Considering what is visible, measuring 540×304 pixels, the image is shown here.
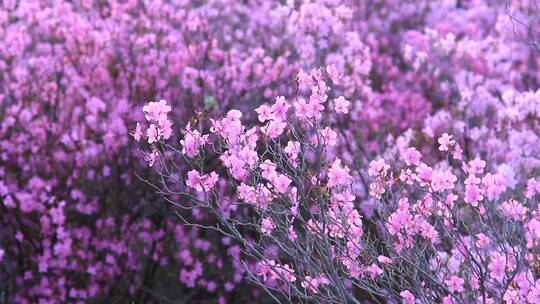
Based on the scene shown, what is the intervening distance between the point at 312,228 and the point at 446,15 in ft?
29.5

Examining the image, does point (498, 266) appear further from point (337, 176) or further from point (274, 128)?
point (274, 128)

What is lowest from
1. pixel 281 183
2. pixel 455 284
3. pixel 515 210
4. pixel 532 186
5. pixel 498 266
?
pixel 281 183

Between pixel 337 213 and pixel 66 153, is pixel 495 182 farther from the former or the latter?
pixel 66 153

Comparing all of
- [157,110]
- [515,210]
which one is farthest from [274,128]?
[515,210]

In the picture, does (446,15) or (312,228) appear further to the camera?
(446,15)

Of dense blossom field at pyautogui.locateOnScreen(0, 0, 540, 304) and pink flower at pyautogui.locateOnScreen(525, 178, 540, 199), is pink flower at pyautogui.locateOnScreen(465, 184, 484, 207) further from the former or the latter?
dense blossom field at pyautogui.locateOnScreen(0, 0, 540, 304)

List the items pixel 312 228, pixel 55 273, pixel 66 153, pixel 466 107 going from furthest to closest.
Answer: pixel 466 107 → pixel 66 153 → pixel 55 273 → pixel 312 228

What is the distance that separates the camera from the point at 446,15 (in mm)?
11945

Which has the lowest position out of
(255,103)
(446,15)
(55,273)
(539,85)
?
(55,273)

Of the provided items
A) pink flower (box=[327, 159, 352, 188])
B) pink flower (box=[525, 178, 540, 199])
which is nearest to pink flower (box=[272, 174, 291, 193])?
pink flower (box=[327, 159, 352, 188])

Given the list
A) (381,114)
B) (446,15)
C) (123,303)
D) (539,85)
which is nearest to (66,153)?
(123,303)

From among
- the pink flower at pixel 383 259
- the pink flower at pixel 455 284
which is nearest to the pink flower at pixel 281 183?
the pink flower at pixel 383 259

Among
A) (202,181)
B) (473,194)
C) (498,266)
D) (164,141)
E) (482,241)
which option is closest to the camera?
(498,266)

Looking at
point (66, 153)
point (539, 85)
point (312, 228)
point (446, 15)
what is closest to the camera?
point (312, 228)
